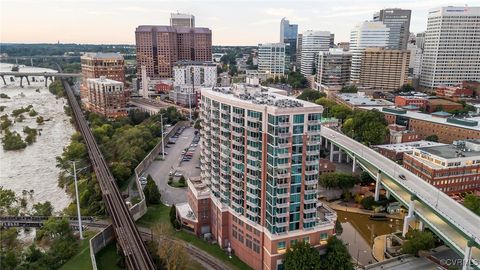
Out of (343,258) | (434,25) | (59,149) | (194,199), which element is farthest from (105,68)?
(434,25)

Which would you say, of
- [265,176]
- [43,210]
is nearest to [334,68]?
[265,176]

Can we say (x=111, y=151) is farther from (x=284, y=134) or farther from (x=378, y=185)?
(x=378, y=185)

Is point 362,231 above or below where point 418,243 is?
below

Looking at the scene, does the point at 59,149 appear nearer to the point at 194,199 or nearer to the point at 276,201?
the point at 194,199

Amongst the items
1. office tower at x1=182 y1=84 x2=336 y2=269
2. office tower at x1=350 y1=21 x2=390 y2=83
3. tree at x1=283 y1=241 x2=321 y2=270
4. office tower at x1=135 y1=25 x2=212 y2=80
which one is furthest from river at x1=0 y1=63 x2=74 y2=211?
office tower at x1=350 y1=21 x2=390 y2=83

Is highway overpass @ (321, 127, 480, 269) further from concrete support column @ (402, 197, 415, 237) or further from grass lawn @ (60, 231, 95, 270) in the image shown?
grass lawn @ (60, 231, 95, 270)

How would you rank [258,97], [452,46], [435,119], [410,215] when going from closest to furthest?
[258,97], [410,215], [435,119], [452,46]

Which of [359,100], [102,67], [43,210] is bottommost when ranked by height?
[43,210]
